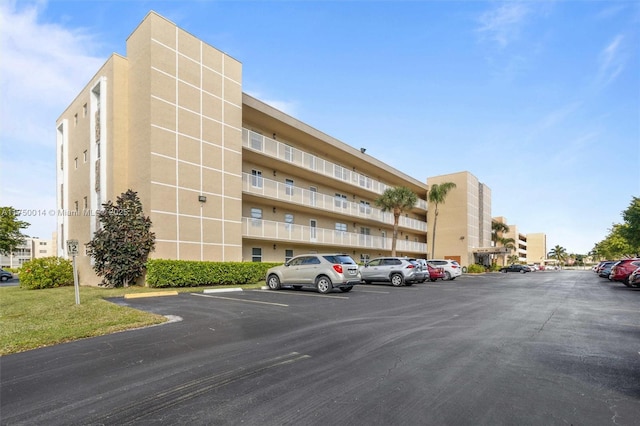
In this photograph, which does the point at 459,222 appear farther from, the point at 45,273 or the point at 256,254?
the point at 45,273

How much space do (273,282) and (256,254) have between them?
8.58 m

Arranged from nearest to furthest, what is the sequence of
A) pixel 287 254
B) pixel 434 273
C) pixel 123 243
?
1. pixel 123 243
2. pixel 287 254
3. pixel 434 273

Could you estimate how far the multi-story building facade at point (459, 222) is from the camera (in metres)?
46.8

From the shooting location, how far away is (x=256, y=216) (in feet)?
83.1

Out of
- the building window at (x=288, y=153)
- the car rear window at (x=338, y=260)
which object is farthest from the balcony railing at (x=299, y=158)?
the car rear window at (x=338, y=260)

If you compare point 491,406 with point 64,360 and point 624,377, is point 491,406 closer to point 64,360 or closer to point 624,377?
point 624,377

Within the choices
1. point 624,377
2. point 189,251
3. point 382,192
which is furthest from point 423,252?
point 624,377

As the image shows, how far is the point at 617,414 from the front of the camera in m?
3.68

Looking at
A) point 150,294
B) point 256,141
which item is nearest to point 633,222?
point 256,141

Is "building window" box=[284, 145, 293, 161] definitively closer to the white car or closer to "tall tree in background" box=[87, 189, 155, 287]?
"tall tree in background" box=[87, 189, 155, 287]

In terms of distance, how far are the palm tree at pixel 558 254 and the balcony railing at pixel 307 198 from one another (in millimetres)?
138232

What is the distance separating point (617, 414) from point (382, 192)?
34.4 metres

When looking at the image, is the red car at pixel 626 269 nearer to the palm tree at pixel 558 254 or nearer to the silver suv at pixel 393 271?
the silver suv at pixel 393 271

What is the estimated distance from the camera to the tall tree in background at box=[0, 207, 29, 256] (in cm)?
3500
